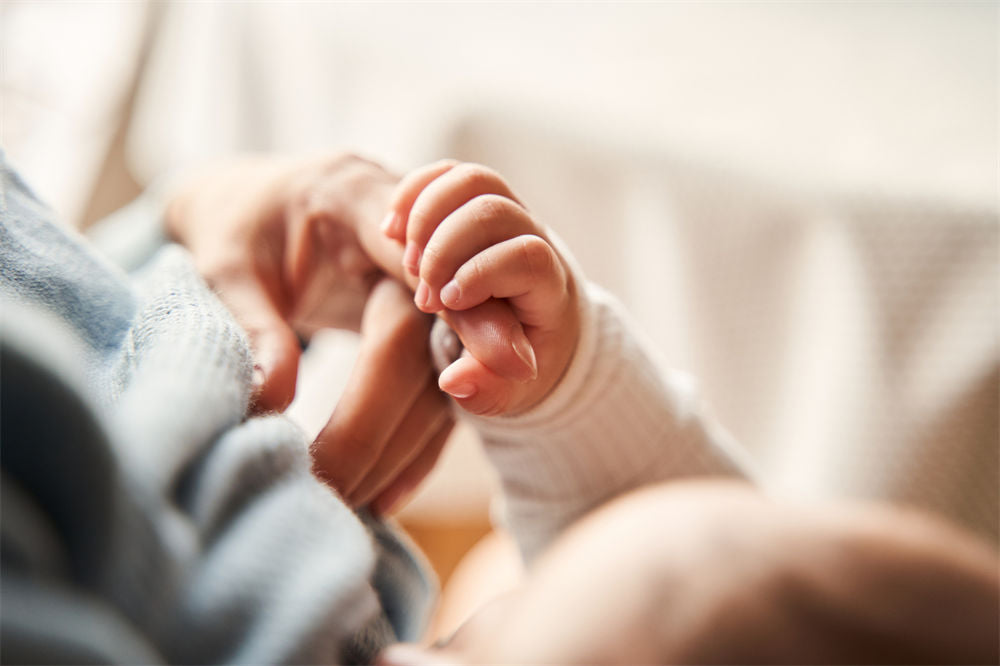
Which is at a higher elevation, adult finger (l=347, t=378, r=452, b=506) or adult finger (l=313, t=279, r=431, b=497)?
adult finger (l=313, t=279, r=431, b=497)

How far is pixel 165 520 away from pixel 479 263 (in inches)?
5.8

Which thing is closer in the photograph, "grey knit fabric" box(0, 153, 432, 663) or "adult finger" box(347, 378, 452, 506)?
"grey knit fabric" box(0, 153, 432, 663)

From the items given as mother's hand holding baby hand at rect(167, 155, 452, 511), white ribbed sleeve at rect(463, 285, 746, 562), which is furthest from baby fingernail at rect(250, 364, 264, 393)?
white ribbed sleeve at rect(463, 285, 746, 562)

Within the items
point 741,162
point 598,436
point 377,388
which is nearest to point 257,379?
point 377,388

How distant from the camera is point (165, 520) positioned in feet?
0.58

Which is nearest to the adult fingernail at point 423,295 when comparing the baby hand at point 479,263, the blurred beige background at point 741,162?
the baby hand at point 479,263

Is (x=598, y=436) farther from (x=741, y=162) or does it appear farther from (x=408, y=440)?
(x=741, y=162)

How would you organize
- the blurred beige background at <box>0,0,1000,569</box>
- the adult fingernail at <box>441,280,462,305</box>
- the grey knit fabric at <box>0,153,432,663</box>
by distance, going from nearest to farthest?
the grey knit fabric at <box>0,153,432,663</box>
the adult fingernail at <box>441,280,462,305</box>
the blurred beige background at <box>0,0,1000,569</box>

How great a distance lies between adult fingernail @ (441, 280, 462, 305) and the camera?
279mm

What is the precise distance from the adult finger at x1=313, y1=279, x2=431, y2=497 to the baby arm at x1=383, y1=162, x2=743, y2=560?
0.03m

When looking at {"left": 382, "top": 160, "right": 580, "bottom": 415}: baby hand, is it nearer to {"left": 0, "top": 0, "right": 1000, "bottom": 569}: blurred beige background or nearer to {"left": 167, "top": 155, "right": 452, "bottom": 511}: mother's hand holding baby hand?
{"left": 167, "top": 155, "right": 452, "bottom": 511}: mother's hand holding baby hand

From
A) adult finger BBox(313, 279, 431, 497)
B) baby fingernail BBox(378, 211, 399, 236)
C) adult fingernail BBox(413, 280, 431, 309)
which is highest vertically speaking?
baby fingernail BBox(378, 211, 399, 236)

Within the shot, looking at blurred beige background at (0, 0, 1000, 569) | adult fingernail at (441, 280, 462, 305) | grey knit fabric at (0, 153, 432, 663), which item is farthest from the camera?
blurred beige background at (0, 0, 1000, 569)

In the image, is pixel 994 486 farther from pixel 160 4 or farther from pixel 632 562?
pixel 160 4
